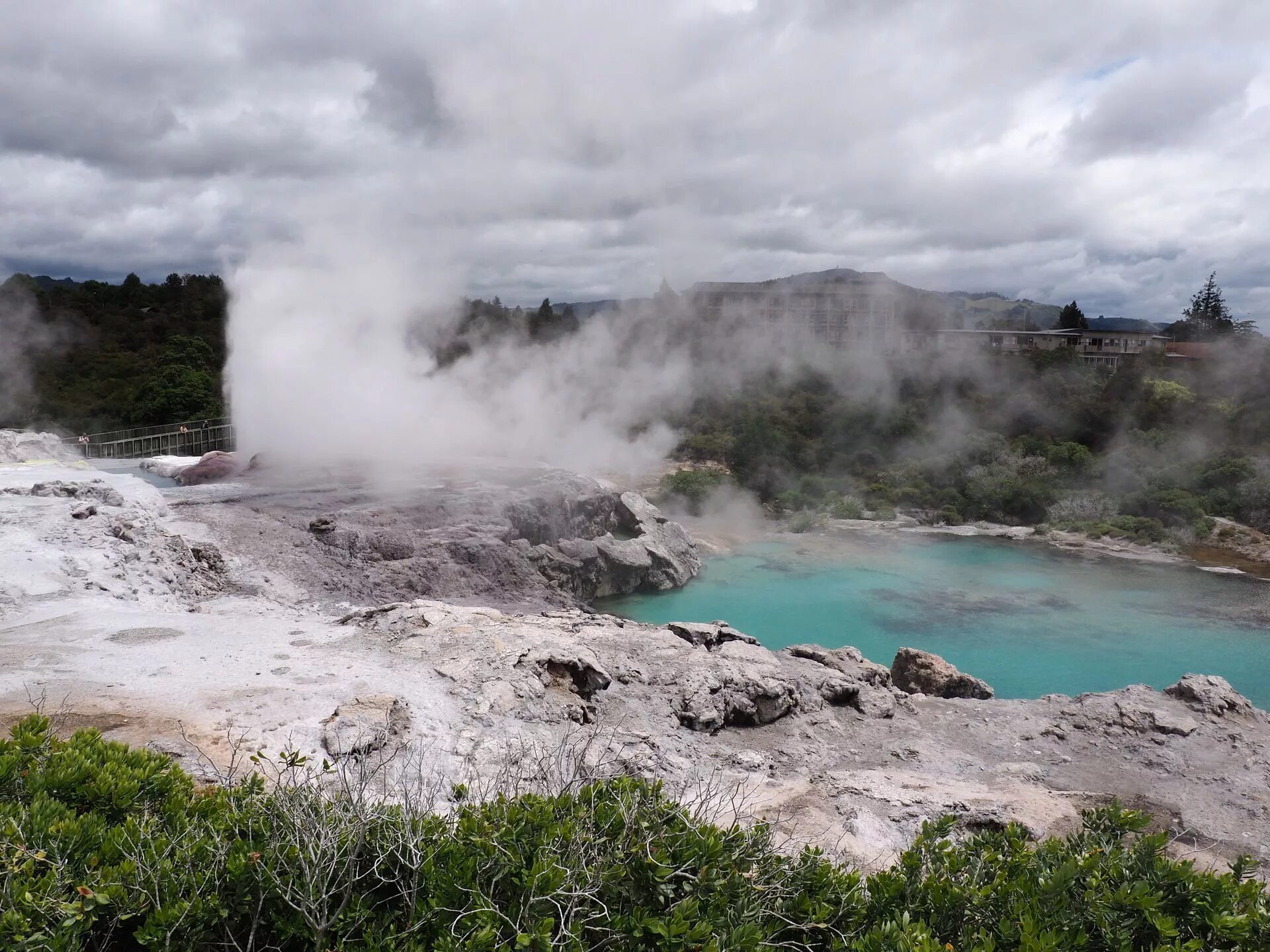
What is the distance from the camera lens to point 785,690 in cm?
952

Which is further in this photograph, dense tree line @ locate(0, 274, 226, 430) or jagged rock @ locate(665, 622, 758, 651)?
dense tree line @ locate(0, 274, 226, 430)

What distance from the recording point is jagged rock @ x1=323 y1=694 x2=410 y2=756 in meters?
6.80

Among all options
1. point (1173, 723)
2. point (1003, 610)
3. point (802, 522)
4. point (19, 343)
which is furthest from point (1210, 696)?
point (19, 343)

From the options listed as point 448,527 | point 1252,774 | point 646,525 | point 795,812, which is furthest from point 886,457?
point 795,812

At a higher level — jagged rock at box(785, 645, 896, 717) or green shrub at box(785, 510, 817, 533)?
jagged rock at box(785, 645, 896, 717)

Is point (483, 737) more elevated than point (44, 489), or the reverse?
point (44, 489)

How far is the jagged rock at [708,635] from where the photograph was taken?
1155 centimetres

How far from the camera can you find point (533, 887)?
10.9ft

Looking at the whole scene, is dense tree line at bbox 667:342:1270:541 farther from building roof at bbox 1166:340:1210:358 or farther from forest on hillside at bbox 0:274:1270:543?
building roof at bbox 1166:340:1210:358

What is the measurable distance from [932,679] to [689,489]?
54.2 feet

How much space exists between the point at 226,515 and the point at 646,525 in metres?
9.69

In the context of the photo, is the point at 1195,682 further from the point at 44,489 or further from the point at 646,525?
the point at 44,489

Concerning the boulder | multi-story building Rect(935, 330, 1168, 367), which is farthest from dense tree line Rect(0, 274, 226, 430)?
multi-story building Rect(935, 330, 1168, 367)

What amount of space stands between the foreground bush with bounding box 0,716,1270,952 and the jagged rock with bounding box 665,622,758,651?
742 cm
